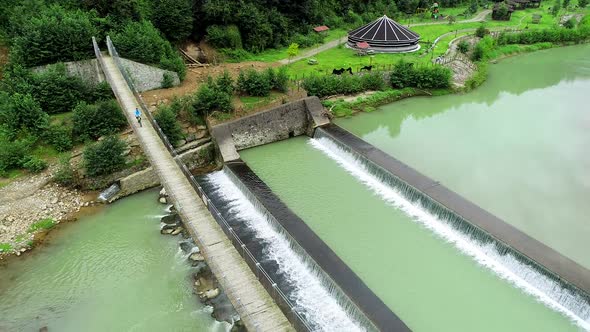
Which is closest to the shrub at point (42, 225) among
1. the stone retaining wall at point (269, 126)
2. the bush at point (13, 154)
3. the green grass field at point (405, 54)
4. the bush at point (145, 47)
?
the bush at point (13, 154)

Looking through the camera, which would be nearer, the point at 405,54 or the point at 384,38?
the point at 405,54

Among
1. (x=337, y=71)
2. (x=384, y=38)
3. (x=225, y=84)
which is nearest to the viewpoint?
(x=225, y=84)

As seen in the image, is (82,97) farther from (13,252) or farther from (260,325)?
(260,325)

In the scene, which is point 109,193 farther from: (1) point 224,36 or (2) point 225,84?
(1) point 224,36

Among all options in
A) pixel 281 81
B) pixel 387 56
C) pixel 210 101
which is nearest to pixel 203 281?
pixel 210 101

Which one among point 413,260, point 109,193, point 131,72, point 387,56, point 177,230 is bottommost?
point 413,260

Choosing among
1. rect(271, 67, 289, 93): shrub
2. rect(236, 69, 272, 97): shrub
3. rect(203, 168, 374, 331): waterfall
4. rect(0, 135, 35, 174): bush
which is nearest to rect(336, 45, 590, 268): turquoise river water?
rect(271, 67, 289, 93): shrub
